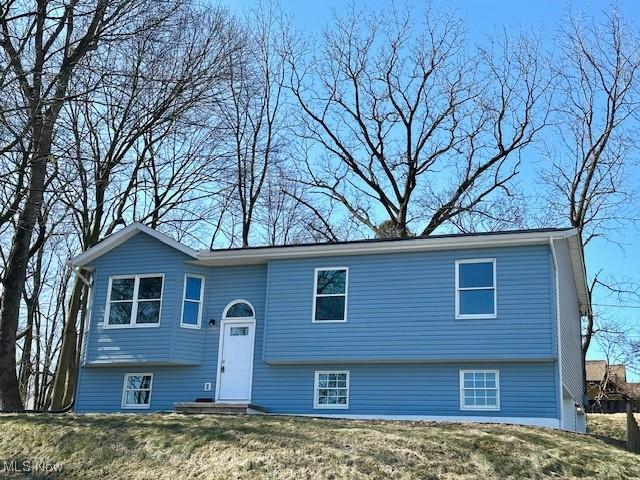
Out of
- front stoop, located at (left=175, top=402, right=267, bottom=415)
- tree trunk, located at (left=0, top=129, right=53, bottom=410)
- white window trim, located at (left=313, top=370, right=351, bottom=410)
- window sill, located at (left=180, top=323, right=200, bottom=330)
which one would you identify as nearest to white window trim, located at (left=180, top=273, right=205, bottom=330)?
window sill, located at (left=180, top=323, right=200, bottom=330)

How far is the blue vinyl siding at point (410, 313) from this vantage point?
17859mm

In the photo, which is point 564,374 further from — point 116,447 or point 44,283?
point 44,283

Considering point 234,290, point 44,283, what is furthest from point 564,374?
point 44,283

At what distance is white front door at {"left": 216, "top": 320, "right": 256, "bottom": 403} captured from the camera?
2034 centimetres

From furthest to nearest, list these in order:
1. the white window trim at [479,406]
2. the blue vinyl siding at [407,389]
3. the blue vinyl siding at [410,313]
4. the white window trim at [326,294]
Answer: the white window trim at [326,294] < the blue vinyl siding at [410,313] < the white window trim at [479,406] < the blue vinyl siding at [407,389]

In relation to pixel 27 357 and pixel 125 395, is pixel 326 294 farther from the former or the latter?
pixel 27 357

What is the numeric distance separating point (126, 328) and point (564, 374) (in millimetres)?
11648

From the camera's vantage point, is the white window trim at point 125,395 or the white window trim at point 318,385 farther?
the white window trim at point 125,395

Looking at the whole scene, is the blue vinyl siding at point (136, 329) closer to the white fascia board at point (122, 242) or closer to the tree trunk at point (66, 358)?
the white fascia board at point (122, 242)

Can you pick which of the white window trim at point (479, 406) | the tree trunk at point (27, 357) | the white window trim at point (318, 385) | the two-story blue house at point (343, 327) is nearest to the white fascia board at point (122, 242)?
the two-story blue house at point (343, 327)

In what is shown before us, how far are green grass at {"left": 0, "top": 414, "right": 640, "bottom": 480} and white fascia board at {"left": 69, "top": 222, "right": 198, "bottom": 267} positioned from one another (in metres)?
5.74

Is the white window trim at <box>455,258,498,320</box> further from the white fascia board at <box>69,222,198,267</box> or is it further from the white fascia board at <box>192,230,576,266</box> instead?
the white fascia board at <box>69,222,198,267</box>

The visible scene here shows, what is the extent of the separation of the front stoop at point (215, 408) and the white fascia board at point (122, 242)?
419 centimetres

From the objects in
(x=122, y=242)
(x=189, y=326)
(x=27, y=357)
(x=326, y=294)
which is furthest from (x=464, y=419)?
(x=27, y=357)
